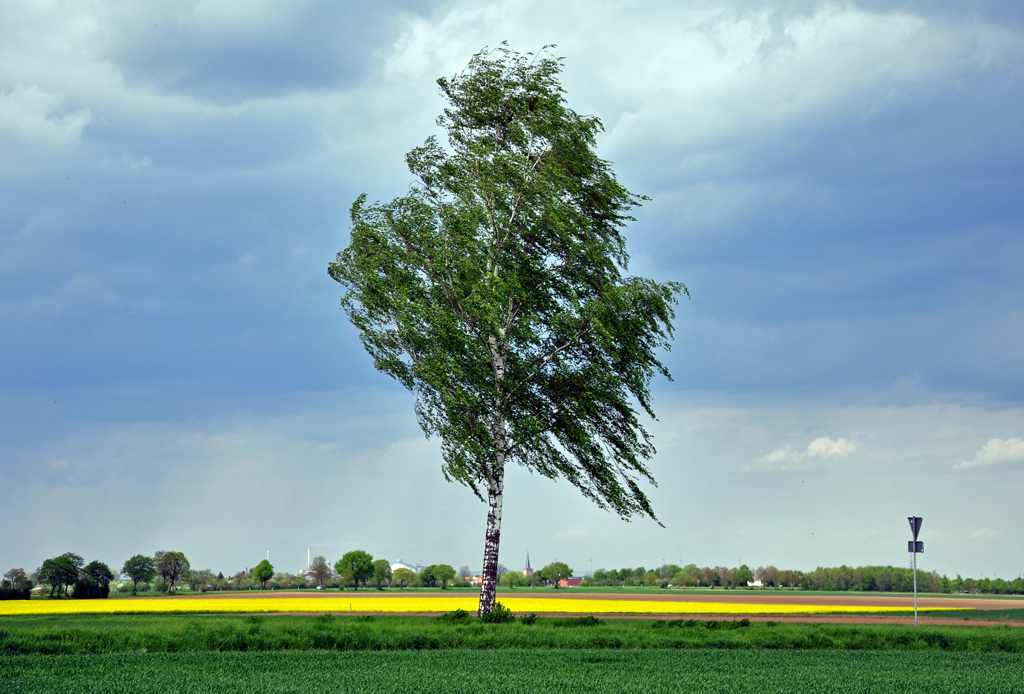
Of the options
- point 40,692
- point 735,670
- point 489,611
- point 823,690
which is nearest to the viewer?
point 40,692

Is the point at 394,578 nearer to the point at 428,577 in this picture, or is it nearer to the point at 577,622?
the point at 428,577

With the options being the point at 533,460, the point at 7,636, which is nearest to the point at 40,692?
the point at 7,636

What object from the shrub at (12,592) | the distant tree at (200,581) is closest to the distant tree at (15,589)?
the shrub at (12,592)

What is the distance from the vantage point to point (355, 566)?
80.2m

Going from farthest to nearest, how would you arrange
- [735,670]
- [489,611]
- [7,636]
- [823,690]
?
[489,611] → [7,636] → [735,670] → [823,690]

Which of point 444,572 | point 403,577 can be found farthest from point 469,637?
point 403,577

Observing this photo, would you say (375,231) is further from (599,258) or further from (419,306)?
(599,258)

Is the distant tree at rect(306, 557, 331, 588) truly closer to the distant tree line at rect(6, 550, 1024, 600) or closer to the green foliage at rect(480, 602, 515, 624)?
the distant tree line at rect(6, 550, 1024, 600)

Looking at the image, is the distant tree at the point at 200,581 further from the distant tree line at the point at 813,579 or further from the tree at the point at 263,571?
the distant tree line at the point at 813,579

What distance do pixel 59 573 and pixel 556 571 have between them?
49928 millimetres

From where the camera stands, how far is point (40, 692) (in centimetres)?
1230

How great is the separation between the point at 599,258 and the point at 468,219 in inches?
196

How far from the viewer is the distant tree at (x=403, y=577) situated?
8681 cm

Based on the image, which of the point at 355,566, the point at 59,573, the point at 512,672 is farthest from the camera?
the point at 355,566
